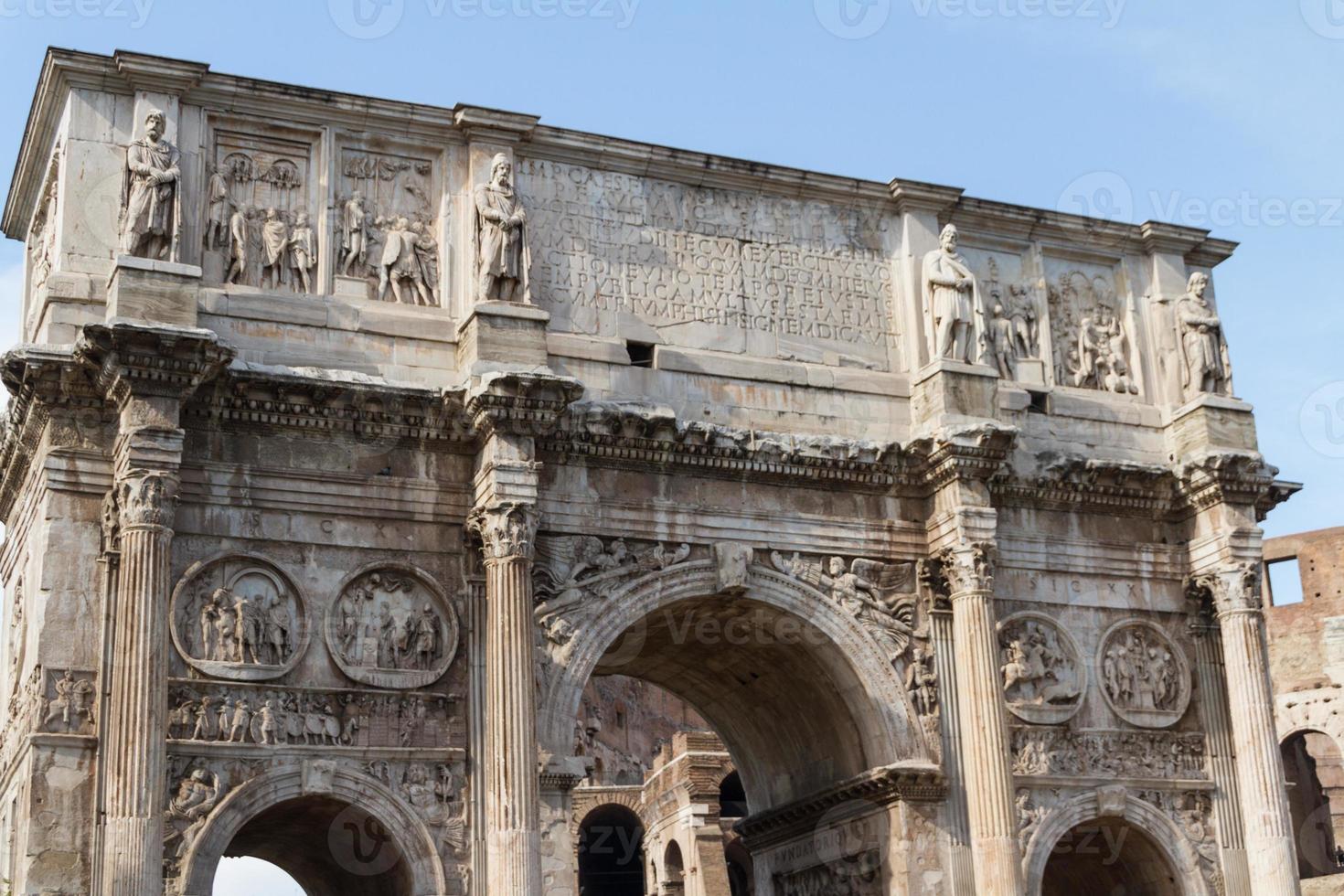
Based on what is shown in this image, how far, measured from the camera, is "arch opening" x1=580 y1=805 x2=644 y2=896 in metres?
37.1

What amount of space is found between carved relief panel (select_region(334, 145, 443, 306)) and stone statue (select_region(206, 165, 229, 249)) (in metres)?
1.05

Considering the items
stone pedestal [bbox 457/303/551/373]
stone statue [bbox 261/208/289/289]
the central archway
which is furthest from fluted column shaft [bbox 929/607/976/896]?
stone statue [bbox 261/208/289/289]

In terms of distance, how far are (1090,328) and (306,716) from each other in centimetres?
978

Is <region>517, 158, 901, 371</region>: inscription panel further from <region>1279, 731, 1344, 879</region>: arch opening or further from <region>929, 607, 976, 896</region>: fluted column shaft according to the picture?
<region>1279, 731, 1344, 879</region>: arch opening

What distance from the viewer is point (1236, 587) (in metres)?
19.7

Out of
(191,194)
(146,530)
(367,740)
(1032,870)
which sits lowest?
(1032,870)

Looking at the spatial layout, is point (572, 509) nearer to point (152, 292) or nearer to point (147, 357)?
point (147, 357)

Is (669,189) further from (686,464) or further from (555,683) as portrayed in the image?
(555,683)

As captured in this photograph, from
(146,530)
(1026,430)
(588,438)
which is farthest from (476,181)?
(1026,430)

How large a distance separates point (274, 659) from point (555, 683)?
2568 millimetres

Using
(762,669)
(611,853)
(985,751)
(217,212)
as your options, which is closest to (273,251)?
(217,212)

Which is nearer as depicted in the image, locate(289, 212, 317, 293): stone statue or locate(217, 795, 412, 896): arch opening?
locate(217, 795, 412, 896): arch opening

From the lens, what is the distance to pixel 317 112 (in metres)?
18.2

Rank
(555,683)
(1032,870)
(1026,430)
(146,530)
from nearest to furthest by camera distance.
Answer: (146,530) → (555,683) → (1032,870) → (1026,430)
